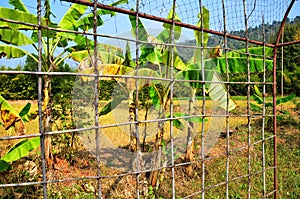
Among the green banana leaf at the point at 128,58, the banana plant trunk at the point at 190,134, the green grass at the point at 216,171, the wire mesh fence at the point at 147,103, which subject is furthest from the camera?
the banana plant trunk at the point at 190,134

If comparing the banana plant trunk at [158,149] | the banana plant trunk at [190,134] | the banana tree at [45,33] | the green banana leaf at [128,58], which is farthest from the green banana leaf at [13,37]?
the banana plant trunk at [190,134]

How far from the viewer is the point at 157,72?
4.38 metres

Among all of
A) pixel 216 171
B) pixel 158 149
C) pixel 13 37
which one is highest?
pixel 13 37

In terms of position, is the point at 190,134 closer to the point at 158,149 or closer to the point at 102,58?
the point at 158,149

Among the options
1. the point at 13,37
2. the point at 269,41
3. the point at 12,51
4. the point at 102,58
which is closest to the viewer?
the point at 13,37

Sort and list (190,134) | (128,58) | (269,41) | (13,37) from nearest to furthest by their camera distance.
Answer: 1. (13,37)
2. (269,41)
3. (128,58)
4. (190,134)

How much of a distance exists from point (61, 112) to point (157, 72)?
2034mm

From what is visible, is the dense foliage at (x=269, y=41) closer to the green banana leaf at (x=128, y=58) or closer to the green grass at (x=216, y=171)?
the green banana leaf at (x=128, y=58)

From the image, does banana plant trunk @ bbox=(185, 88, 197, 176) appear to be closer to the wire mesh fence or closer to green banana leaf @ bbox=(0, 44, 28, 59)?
the wire mesh fence

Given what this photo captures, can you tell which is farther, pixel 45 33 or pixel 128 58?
pixel 128 58

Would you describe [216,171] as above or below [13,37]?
below

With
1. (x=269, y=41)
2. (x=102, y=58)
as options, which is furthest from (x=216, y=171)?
(x=102, y=58)

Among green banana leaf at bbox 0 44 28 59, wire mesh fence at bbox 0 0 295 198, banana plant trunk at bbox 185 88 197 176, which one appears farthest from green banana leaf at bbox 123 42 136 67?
green banana leaf at bbox 0 44 28 59

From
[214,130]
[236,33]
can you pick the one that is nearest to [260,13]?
[236,33]
